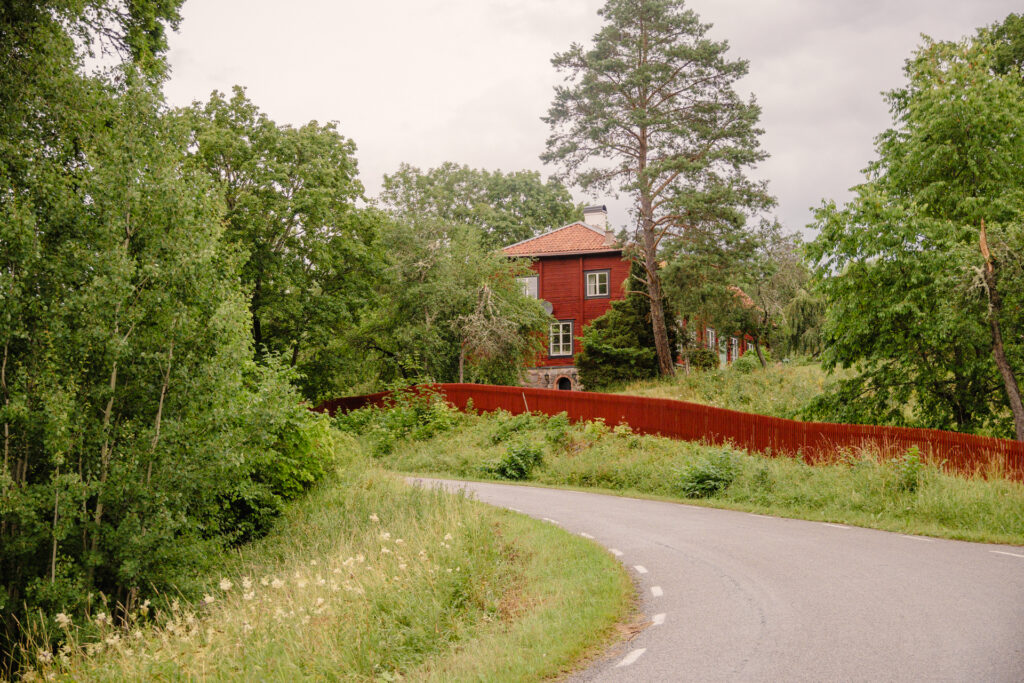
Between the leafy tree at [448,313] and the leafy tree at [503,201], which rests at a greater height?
the leafy tree at [503,201]

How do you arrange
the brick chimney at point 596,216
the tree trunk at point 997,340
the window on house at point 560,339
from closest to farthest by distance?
the tree trunk at point 997,340
the window on house at point 560,339
the brick chimney at point 596,216

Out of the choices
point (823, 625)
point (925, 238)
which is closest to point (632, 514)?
point (823, 625)

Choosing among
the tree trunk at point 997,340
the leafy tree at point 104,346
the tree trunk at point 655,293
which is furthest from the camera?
the tree trunk at point 655,293

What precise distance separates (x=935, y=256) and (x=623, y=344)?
1849cm

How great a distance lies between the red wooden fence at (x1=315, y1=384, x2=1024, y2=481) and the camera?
53.3ft

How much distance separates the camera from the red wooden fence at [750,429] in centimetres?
1623

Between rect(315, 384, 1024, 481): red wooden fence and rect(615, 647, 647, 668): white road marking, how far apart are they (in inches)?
459

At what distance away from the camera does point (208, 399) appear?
1352 cm

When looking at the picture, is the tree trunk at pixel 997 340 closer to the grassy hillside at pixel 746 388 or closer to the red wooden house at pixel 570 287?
the grassy hillside at pixel 746 388

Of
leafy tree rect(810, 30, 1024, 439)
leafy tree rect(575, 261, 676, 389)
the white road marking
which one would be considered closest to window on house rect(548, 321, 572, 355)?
leafy tree rect(575, 261, 676, 389)

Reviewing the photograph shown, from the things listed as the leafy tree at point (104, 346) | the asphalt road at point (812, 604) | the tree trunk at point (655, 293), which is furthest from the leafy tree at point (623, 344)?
the leafy tree at point (104, 346)

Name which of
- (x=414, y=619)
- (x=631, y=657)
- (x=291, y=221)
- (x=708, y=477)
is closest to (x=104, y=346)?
(x=414, y=619)

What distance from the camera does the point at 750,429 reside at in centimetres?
2166

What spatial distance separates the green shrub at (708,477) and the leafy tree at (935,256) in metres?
6.65
